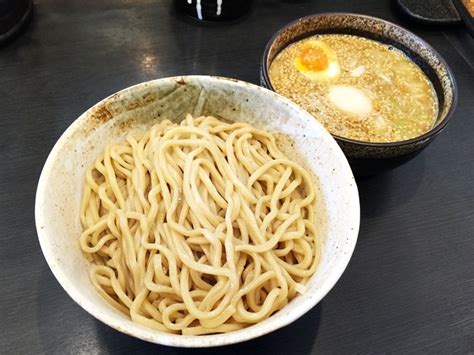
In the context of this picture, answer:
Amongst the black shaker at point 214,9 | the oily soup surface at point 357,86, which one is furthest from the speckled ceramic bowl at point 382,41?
the black shaker at point 214,9

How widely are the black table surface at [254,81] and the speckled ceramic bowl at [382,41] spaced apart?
24 centimetres

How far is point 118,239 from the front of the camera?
1.12 m

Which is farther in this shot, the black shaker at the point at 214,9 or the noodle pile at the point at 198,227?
the black shaker at the point at 214,9

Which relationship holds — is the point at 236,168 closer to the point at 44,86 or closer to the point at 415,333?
the point at 415,333

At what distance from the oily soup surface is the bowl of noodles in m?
0.30

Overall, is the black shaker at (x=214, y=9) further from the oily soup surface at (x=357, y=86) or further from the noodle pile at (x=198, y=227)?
the noodle pile at (x=198, y=227)

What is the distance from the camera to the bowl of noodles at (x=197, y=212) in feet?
3.20

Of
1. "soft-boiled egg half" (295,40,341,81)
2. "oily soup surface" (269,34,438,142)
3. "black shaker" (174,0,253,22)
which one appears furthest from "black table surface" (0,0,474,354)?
"soft-boiled egg half" (295,40,341,81)

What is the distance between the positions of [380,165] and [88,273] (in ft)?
2.89

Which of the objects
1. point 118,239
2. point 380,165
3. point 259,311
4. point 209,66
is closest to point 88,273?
point 118,239

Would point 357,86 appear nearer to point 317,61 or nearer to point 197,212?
point 317,61

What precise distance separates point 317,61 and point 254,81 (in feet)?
1.02

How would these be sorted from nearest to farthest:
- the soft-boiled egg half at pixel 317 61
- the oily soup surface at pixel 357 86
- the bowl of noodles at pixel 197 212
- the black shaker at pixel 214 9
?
the bowl of noodles at pixel 197 212, the oily soup surface at pixel 357 86, the soft-boiled egg half at pixel 317 61, the black shaker at pixel 214 9

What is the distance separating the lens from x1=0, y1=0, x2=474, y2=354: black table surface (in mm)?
1203
